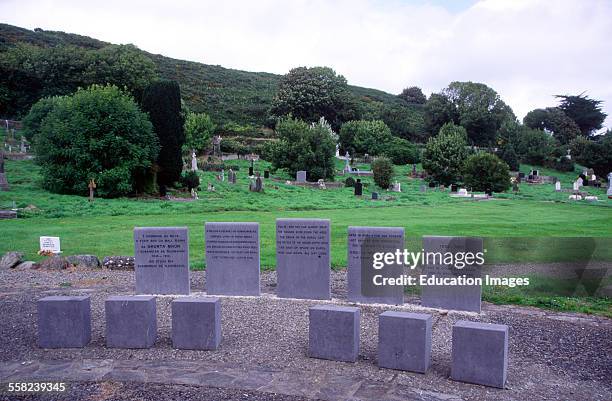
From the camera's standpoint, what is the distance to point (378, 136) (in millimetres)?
62375

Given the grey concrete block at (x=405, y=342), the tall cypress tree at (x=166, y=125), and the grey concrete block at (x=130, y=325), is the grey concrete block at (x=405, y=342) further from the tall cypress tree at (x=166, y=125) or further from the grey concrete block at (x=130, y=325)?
the tall cypress tree at (x=166, y=125)

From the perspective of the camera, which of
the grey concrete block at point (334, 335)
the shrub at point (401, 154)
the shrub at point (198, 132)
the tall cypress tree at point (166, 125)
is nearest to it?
the grey concrete block at point (334, 335)

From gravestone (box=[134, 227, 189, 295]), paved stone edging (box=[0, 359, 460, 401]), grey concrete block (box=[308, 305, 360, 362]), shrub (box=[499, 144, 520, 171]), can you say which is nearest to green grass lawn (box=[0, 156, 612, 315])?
gravestone (box=[134, 227, 189, 295])

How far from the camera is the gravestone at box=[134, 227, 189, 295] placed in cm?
977

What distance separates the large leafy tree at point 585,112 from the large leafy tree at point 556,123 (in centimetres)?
268

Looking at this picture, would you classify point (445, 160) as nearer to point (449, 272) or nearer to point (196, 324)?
point (449, 272)

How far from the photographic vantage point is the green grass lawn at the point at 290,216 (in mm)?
13781

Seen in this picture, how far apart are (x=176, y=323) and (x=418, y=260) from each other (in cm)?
506

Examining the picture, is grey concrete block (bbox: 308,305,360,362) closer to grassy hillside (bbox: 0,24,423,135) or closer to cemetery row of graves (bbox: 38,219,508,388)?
cemetery row of graves (bbox: 38,219,508,388)

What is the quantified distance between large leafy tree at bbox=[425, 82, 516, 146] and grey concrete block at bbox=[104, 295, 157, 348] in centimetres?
7543

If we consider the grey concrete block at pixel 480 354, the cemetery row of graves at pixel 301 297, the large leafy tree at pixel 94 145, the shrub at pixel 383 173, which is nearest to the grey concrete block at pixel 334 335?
the cemetery row of graves at pixel 301 297

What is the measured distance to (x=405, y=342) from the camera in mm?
6223

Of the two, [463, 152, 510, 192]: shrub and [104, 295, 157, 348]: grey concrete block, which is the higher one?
[463, 152, 510, 192]: shrub

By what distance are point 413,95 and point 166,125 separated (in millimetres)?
108704
